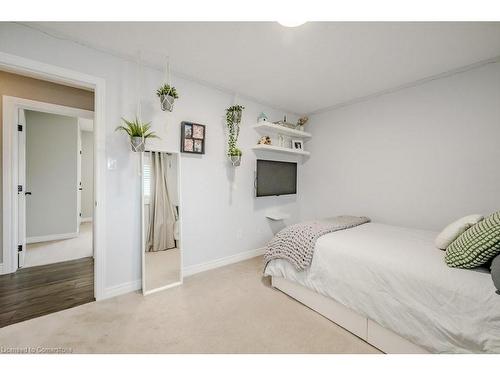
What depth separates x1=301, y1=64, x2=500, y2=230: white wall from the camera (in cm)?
226

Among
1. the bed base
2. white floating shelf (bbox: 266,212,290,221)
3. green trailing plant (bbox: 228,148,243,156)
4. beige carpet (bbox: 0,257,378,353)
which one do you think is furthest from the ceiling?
beige carpet (bbox: 0,257,378,353)

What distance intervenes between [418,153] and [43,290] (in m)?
4.47

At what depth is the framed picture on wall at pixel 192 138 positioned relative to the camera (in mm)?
2584

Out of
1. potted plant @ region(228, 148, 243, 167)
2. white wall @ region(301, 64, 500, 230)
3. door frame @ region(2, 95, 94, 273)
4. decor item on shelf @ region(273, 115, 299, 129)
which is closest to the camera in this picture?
white wall @ region(301, 64, 500, 230)

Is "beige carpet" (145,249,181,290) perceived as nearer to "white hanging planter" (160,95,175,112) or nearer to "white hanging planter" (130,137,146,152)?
"white hanging planter" (130,137,146,152)

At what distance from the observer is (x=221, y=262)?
2.99m

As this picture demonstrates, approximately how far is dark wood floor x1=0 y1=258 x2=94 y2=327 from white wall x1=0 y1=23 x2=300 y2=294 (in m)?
0.43

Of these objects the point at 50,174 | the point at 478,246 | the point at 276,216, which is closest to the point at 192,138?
the point at 276,216

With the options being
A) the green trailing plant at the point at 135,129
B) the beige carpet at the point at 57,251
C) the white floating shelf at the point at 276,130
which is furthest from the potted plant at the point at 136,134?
the beige carpet at the point at 57,251

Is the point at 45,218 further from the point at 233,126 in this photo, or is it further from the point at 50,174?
the point at 233,126

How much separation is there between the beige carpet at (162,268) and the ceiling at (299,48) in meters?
2.07

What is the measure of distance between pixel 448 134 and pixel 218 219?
114 inches

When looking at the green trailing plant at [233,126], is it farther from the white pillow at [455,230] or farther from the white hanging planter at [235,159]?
the white pillow at [455,230]

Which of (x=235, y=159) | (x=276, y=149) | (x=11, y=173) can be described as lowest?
(x=11, y=173)
